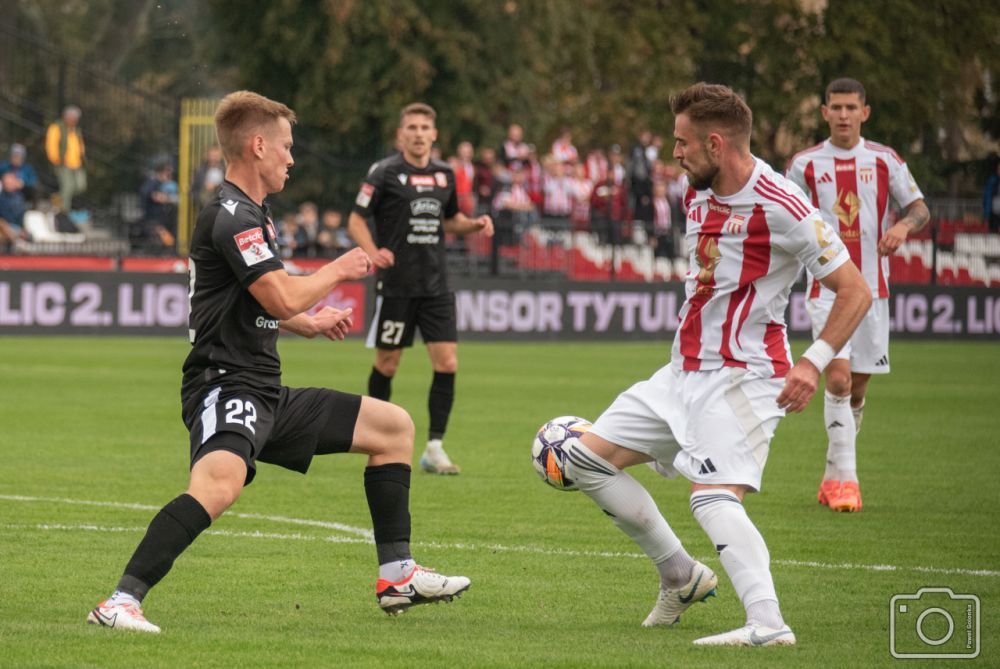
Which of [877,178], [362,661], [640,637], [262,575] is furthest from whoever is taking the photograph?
[877,178]

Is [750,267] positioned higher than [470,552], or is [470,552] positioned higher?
[750,267]

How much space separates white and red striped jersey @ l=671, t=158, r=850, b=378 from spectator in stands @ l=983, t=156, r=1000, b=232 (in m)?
21.5

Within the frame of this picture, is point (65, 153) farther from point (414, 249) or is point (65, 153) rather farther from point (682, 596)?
point (682, 596)

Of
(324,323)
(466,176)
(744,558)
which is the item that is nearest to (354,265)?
(324,323)

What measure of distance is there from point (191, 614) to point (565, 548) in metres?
2.55

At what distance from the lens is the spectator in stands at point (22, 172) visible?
1116 inches

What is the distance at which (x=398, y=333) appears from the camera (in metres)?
12.6

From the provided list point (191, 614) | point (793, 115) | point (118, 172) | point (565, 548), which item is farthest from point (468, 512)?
point (793, 115)

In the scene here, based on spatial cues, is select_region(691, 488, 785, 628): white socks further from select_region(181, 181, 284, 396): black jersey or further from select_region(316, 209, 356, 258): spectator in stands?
select_region(316, 209, 356, 258): spectator in stands

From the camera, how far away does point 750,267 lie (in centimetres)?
667

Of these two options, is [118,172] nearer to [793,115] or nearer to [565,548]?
[793,115]

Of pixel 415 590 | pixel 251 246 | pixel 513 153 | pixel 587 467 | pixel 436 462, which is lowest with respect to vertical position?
pixel 436 462

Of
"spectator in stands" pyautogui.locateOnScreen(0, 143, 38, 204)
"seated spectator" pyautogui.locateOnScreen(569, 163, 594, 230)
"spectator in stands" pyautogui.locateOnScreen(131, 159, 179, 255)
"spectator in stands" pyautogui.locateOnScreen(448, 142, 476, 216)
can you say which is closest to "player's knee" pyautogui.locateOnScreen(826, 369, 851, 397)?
"spectator in stands" pyautogui.locateOnScreen(448, 142, 476, 216)

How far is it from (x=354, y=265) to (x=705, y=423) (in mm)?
1464
